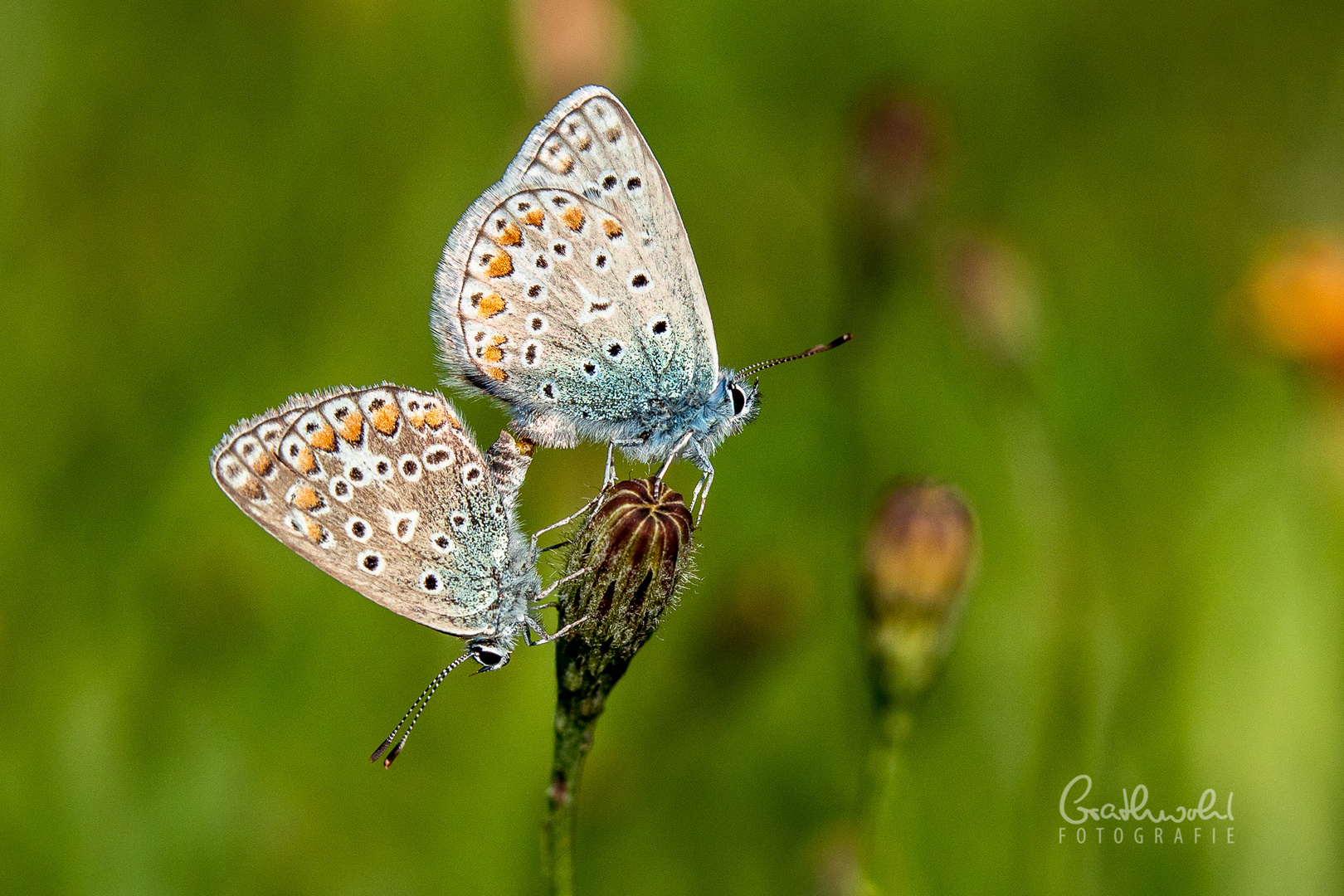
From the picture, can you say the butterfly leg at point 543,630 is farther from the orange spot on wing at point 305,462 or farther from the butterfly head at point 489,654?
the orange spot on wing at point 305,462

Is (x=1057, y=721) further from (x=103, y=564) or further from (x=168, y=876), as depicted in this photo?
(x=103, y=564)

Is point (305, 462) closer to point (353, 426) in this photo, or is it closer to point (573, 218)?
point (353, 426)

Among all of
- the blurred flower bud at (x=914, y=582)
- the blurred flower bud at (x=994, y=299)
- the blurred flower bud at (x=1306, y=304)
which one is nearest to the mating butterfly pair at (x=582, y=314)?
the blurred flower bud at (x=914, y=582)

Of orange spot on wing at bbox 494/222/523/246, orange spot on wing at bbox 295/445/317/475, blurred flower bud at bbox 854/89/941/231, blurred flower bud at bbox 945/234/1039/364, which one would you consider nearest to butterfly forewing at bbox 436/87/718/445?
orange spot on wing at bbox 494/222/523/246

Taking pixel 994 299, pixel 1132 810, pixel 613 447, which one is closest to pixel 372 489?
pixel 613 447

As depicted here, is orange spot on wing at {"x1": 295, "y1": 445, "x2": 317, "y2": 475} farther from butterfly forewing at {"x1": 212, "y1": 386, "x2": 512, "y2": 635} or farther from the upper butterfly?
the upper butterfly

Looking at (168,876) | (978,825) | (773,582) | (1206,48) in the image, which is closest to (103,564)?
(168,876)

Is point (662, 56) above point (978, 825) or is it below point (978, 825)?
above
